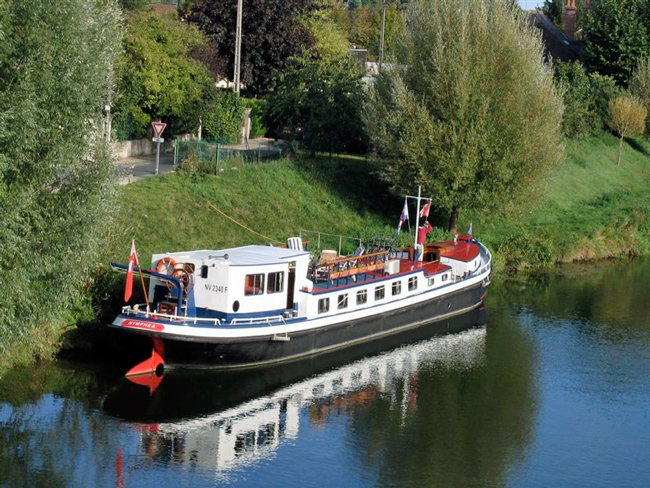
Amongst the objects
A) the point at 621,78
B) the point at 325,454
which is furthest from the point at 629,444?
the point at 621,78

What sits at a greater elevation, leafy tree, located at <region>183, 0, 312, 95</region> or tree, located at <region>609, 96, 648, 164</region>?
leafy tree, located at <region>183, 0, 312, 95</region>

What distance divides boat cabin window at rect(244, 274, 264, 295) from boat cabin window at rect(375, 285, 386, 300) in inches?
255

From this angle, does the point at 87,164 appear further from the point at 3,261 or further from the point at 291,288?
the point at 291,288

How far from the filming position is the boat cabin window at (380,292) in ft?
126

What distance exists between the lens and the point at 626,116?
251ft

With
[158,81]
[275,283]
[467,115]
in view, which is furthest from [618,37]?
[275,283]

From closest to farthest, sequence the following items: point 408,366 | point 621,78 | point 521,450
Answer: point 521,450 → point 408,366 → point 621,78

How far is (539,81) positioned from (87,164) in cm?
2929

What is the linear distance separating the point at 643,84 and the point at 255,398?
191 ft

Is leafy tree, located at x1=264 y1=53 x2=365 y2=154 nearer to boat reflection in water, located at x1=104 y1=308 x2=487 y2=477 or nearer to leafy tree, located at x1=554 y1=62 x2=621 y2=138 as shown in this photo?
boat reflection in water, located at x1=104 y1=308 x2=487 y2=477

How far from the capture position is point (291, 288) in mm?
34719

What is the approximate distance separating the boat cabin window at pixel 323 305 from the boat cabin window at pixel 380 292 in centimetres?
303

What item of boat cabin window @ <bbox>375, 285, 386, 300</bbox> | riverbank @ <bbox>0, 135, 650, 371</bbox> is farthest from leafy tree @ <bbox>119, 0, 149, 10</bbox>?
boat cabin window @ <bbox>375, 285, 386, 300</bbox>

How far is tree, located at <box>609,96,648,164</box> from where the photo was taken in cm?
7662
